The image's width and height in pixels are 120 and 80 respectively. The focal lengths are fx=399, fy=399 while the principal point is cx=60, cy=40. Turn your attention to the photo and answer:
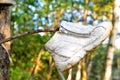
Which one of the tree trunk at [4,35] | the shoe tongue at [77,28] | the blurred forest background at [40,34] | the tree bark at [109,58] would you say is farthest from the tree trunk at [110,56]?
the shoe tongue at [77,28]

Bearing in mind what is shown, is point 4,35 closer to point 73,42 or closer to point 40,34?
point 73,42

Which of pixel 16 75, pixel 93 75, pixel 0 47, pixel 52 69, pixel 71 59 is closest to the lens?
pixel 71 59

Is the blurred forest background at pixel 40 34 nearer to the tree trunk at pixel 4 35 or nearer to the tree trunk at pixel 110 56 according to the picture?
the tree trunk at pixel 110 56

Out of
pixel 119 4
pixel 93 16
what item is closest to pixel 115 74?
pixel 93 16

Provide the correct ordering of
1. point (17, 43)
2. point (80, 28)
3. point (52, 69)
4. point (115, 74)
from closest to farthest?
point (80, 28), point (17, 43), point (52, 69), point (115, 74)

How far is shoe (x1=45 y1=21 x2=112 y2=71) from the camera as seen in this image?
2598 mm

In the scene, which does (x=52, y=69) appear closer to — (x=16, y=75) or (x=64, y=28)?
(x=16, y=75)

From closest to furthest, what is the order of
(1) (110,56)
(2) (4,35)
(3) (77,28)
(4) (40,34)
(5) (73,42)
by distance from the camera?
(5) (73,42)
(3) (77,28)
(2) (4,35)
(1) (110,56)
(4) (40,34)

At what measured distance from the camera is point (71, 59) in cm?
258

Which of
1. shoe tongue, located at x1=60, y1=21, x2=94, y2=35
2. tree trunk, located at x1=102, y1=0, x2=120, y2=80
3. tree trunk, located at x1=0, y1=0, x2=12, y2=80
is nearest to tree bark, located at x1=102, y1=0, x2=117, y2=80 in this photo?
tree trunk, located at x1=102, y1=0, x2=120, y2=80

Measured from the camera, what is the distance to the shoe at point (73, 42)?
8.52ft

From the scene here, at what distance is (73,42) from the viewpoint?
8.71 feet

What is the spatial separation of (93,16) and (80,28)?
1050cm

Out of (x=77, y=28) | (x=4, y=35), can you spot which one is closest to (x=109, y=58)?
(x=4, y=35)
